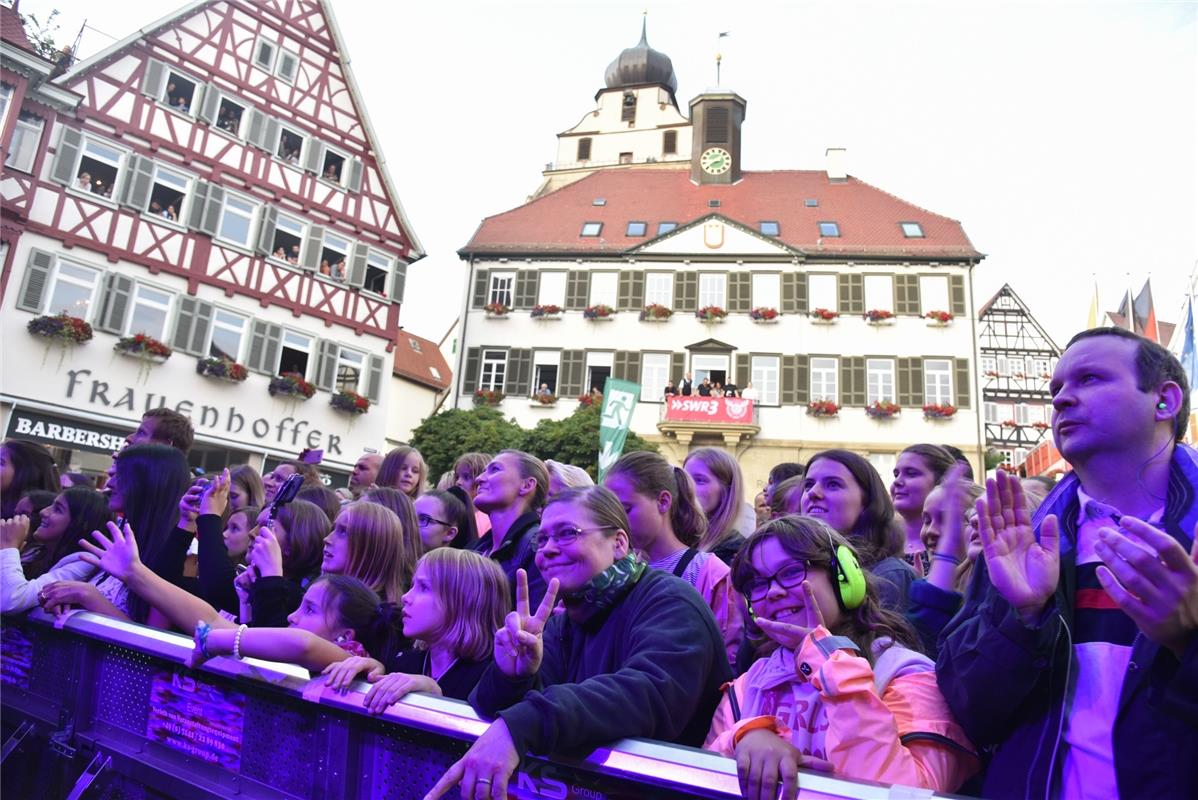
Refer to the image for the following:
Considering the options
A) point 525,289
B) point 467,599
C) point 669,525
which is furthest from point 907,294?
point 467,599

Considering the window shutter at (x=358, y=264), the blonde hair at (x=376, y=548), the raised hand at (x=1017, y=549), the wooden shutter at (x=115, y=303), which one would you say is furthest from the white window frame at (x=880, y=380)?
the raised hand at (x=1017, y=549)

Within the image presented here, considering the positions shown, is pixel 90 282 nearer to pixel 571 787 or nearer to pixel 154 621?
pixel 154 621

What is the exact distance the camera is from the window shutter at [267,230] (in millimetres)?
20000

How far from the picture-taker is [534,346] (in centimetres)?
2819

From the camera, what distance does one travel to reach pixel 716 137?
1369 inches

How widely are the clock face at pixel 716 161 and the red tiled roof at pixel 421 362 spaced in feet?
44.8

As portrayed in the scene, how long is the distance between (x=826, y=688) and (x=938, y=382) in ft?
86.4

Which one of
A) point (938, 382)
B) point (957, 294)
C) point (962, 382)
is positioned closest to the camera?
point (962, 382)

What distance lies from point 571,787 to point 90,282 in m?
18.9

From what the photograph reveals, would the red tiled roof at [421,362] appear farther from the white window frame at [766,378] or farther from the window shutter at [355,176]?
the white window frame at [766,378]

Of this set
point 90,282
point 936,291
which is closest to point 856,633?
point 90,282

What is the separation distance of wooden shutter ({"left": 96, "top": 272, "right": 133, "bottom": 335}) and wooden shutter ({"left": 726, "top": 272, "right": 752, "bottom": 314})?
57.7ft

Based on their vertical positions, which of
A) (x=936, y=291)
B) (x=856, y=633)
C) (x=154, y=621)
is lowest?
(x=154, y=621)

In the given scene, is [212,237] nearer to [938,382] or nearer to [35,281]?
[35,281]
